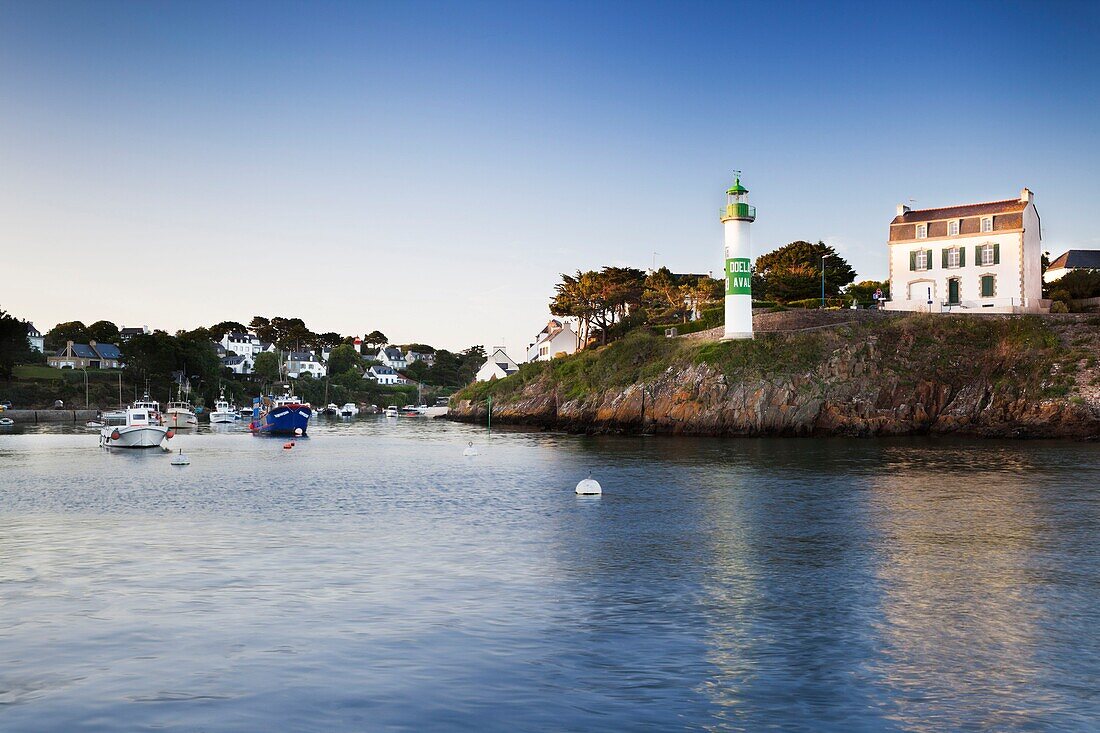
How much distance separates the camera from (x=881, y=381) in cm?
7531

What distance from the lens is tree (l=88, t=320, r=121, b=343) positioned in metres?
178

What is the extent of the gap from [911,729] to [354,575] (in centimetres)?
1369

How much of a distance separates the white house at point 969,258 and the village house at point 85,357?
136 meters

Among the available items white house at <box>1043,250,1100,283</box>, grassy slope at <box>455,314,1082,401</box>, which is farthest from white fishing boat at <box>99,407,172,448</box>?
white house at <box>1043,250,1100,283</box>

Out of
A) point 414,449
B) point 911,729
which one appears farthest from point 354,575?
point 414,449

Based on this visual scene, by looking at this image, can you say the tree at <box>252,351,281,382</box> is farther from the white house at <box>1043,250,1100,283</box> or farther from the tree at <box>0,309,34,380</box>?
the white house at <box>1043,250,1100,283</box>

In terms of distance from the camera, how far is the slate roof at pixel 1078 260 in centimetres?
11038

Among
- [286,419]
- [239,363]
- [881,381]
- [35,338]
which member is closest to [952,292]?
[881,381]

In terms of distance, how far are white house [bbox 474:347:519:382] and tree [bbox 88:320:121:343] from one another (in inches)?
3143

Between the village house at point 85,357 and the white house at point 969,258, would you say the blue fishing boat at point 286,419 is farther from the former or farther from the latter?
the village house at point 85,357

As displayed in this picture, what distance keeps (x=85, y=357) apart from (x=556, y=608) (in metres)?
167

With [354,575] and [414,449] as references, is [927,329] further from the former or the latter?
[354,575]

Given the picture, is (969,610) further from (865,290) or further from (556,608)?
(865,290)

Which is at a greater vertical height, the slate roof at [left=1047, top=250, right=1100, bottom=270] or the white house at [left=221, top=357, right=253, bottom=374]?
the slate roof at [left=1047, top=250, right=1100, bottom=270]
